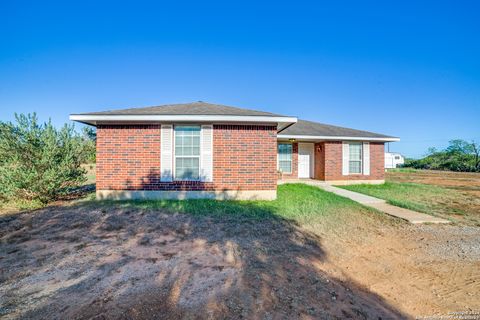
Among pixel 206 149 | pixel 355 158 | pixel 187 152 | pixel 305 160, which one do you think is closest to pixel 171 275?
pixel 206 149

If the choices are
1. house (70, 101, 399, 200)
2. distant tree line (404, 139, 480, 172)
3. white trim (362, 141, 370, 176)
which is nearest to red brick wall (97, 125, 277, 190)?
house (70, 101, 399, 200)

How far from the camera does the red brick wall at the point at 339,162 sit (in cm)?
1285

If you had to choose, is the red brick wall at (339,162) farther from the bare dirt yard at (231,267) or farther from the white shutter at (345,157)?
the bare dirt yard at (231,267)

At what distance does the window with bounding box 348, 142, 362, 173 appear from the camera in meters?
13.1

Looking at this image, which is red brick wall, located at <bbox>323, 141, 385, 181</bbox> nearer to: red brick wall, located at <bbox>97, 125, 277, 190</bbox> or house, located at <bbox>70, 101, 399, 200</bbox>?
house, located at <bbox>70, 101, 399, 200</bbox>

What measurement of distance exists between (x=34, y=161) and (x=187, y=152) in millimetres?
4925

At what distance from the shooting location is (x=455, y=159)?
30.1m

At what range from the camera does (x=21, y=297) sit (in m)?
2.46

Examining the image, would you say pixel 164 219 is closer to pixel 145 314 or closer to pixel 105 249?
pixel 105 249

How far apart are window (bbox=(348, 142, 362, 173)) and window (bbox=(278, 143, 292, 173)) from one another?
3.52m

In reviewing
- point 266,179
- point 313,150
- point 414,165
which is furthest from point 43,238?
point 414,165

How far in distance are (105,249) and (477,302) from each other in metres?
5.41

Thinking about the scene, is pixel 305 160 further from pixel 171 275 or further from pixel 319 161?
pixel 171 275

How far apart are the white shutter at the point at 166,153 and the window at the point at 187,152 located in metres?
0.21
